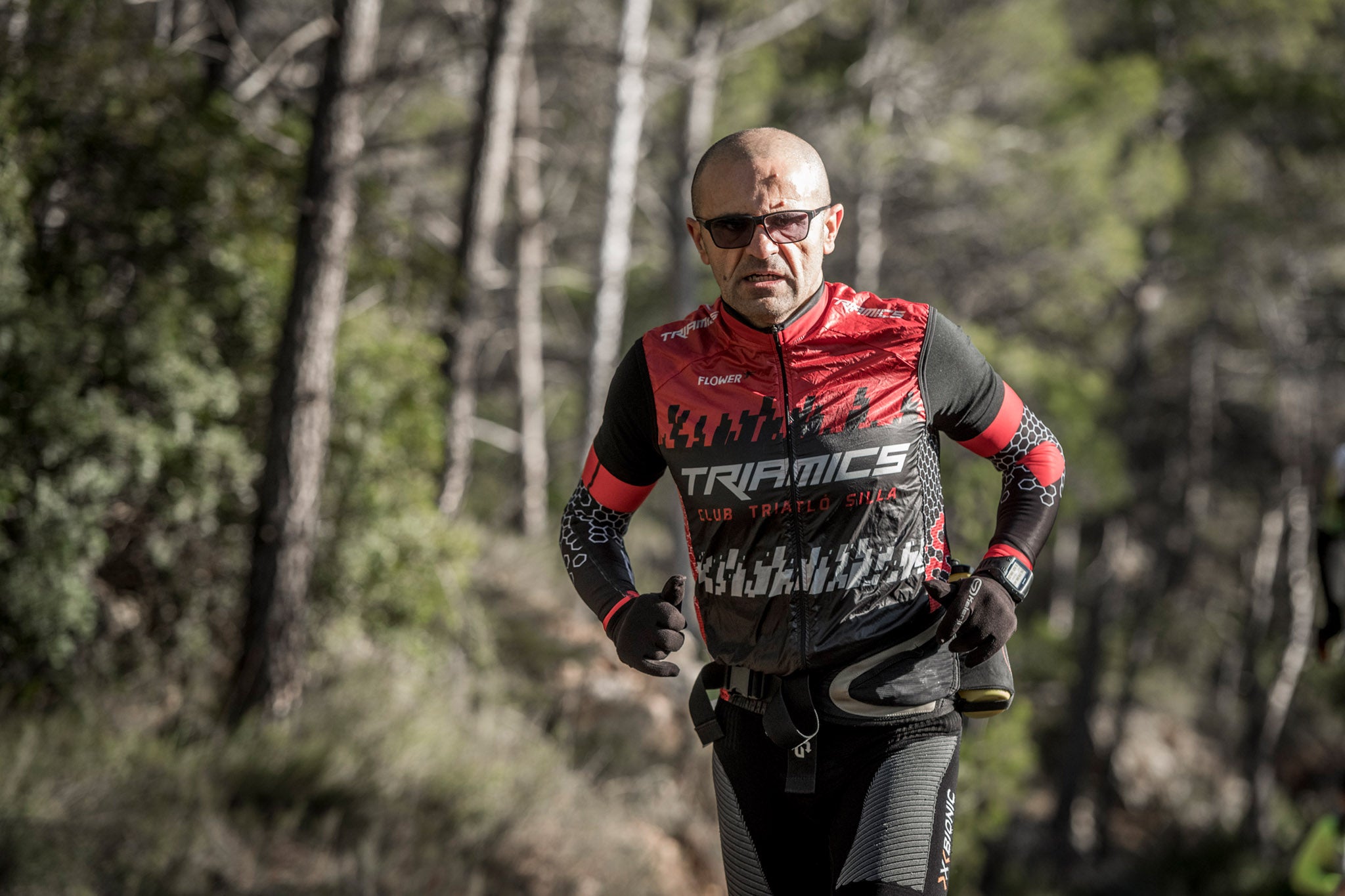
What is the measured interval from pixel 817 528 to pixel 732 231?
0.68m

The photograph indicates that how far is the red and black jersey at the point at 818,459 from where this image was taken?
237 centimetres

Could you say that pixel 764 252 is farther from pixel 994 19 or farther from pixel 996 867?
pixel 996 867

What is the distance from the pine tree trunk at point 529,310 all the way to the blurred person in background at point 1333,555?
347 inches

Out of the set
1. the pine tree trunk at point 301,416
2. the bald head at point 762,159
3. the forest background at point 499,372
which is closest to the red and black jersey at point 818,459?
the bald head at point 762,159

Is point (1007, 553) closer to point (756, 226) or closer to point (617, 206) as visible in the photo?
point (756, 226)

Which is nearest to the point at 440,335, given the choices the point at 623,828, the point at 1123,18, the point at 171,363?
the point at 171,363

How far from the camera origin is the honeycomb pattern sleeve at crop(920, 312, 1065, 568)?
2.45m

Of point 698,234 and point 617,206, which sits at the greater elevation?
point 617,206

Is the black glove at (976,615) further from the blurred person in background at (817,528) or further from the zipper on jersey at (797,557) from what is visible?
Result: the zipper on jersey at (797,557)

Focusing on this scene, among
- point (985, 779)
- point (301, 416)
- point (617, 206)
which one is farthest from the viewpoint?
point (617, 206)

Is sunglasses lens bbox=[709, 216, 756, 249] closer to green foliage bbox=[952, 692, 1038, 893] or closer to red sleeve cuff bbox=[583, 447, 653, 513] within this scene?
red sleeve cuff bbox=[583, 447, 653, 513]

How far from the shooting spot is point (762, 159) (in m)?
2.35

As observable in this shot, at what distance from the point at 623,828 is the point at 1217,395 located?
20.6 metres

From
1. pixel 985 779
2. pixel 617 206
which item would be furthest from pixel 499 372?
pixel 985 779
